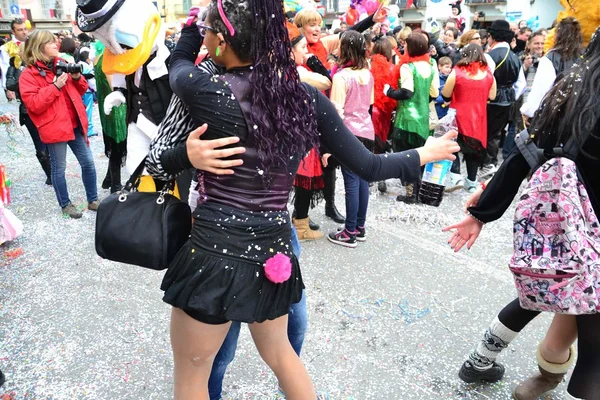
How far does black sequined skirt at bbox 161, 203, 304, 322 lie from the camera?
4.52 ft

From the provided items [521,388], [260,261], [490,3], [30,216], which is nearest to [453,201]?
[521,388]

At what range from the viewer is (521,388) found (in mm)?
2182

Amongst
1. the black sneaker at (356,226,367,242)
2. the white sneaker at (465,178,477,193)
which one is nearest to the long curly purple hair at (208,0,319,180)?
the black sneaker at (356,226,367,242)

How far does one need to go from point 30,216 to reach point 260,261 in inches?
158

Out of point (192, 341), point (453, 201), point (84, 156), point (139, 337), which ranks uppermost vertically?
point (192, 341)

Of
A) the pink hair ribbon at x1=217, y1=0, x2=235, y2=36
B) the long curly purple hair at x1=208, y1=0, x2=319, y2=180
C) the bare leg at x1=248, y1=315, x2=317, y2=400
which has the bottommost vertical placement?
the bare leg at x1=248, y1=315, x2=317, y2=400

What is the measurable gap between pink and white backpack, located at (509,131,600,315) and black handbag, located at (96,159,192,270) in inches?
47.2

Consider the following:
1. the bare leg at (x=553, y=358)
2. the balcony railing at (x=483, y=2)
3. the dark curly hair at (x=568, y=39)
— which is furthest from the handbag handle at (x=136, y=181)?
the balcony railing at (x=483, y=2)

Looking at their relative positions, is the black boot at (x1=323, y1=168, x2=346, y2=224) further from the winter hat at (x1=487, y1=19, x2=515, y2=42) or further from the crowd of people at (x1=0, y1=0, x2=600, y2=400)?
the winter hat at (x1=487, y1=19, x2=515, y2=42)

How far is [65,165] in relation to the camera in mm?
4336

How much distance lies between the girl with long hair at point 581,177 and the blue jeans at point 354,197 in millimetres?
1919

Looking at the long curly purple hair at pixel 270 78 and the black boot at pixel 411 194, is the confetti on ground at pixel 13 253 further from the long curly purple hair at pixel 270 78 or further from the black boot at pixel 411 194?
the black boot at pixel 411 194

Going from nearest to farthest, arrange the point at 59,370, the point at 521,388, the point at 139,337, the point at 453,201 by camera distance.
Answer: the point at 521,388, the point at 59,370, the point at 139,337, the point at 453,201

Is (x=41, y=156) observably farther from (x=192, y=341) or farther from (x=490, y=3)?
(x=490, y=3)
